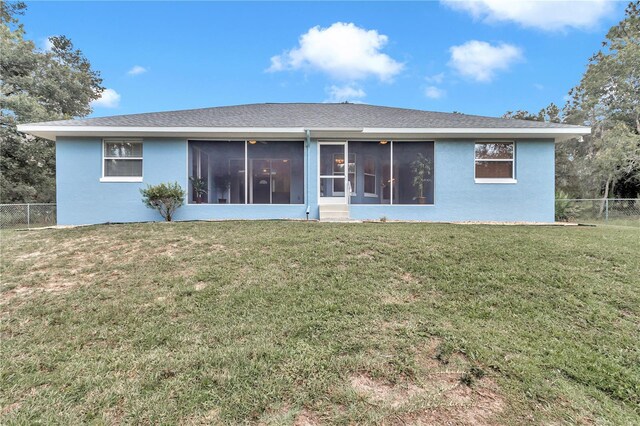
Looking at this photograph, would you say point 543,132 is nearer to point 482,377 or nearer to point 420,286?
point 420,286

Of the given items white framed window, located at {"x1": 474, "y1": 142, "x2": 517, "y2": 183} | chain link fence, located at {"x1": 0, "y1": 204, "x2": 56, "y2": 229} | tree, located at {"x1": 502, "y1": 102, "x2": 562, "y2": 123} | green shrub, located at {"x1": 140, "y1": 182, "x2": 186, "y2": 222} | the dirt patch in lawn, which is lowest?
the dirt patch in lawn

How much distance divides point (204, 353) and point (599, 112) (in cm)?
2934

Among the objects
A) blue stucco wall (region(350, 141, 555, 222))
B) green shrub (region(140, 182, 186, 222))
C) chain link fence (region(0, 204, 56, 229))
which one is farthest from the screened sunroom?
chain link fence (region(0, 204, 56, 229))

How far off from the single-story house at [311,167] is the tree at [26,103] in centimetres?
869

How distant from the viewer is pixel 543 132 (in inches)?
391

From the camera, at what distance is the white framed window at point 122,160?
10.1m

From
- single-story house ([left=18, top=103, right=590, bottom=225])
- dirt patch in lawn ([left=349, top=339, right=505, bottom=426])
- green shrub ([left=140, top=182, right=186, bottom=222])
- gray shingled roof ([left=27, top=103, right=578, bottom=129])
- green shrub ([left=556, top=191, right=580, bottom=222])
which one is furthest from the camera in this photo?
green shrub ([left=556, top=191, right=580, bottom=222])

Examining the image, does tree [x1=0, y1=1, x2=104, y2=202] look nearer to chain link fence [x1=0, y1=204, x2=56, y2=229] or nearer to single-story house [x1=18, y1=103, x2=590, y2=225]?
chain link fence [x1=0, y1=204, x2=56, y2=229]

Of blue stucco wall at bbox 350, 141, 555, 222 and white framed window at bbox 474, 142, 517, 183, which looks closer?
blue stucco wall at bbox 350, 141, 555, 222

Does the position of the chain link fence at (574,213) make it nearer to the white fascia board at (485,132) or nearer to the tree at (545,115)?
the white fascia board at (485,132)

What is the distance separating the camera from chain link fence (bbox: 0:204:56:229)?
11211 millimetres

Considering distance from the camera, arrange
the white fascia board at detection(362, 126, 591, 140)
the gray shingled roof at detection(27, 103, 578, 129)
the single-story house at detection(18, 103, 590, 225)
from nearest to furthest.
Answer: the white fascia board at detection(362, 126, 591, 140) → the single-story house at detection(18, 103, 590, 225) → the gray shingled roof at detection(27, 103, 578, 129)

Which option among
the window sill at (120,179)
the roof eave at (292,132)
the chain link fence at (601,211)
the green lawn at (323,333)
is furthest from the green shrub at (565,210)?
the window sill at (120,179)

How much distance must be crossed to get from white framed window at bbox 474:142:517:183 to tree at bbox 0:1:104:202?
19609mm
